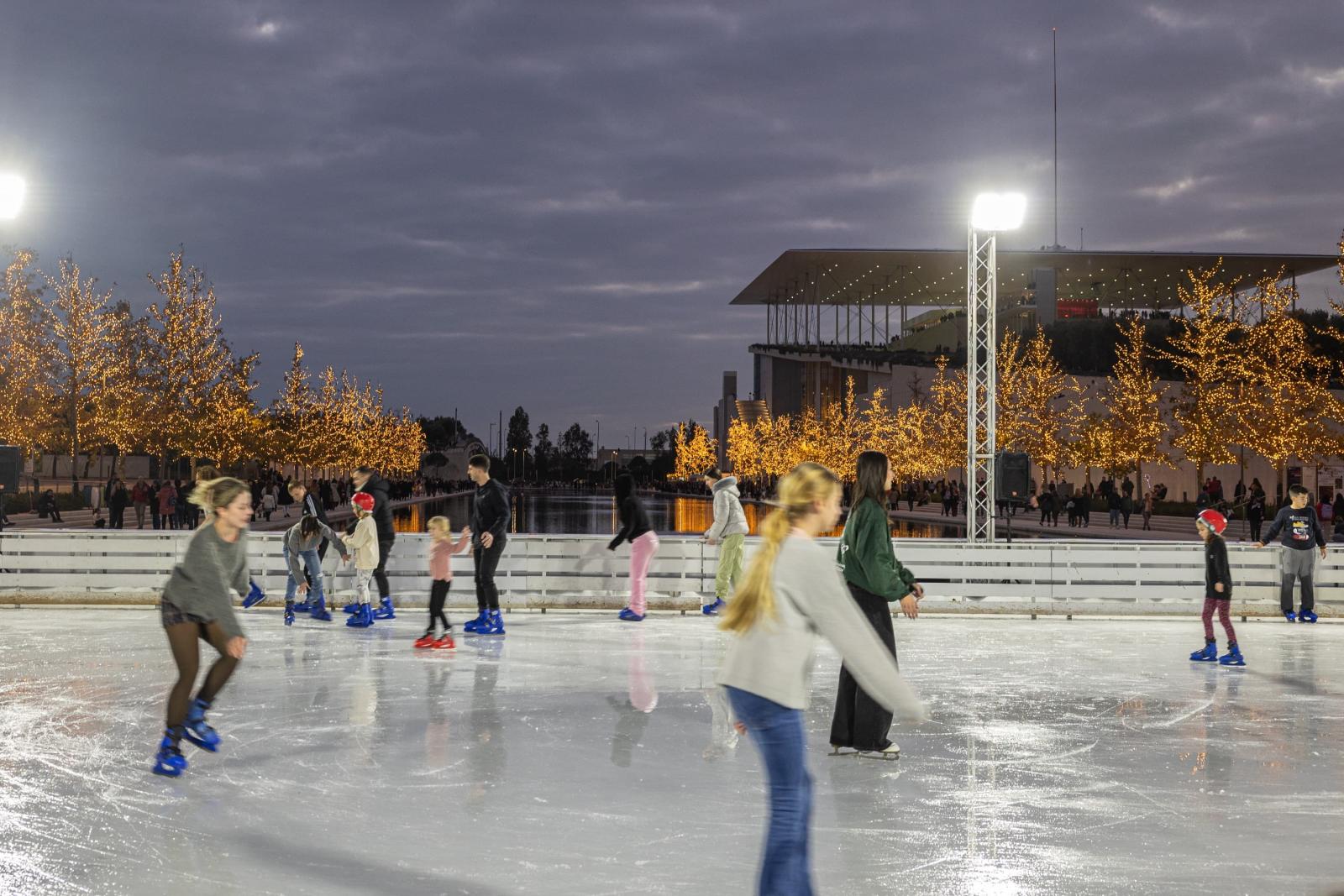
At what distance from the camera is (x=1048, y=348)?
55281 mm

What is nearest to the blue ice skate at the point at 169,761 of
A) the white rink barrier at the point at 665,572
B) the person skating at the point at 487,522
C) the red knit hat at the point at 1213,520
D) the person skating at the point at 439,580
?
the person skating at the point at 439,580

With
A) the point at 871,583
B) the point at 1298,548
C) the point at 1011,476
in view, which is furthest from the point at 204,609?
the point at 1298,548

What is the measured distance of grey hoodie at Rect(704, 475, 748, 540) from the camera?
13.2 m

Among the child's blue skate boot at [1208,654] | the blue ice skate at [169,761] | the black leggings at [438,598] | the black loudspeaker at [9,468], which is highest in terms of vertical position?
the black loudspeaker at [9,468]

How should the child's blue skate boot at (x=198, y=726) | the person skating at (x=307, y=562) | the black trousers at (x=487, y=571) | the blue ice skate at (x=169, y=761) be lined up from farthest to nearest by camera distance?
the person skating at (x=307, y=562) → the black trousers at (x=487, y=571) → the child's blue skate boot at (x=198, y=726) → the blue ice skate at (x=169, y=761)

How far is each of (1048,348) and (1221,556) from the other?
46.2m

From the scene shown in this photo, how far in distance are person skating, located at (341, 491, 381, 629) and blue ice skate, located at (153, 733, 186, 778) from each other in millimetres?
6703

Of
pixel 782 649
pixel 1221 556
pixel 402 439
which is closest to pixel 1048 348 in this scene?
pixel 1221 556

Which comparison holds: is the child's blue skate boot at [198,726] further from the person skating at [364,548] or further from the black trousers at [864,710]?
the person skating at [364,548]

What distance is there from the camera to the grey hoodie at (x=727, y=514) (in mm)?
13164

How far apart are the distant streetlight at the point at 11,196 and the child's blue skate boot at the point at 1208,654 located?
42.7ft

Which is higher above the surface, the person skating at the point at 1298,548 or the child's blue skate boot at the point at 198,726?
the person skating at the point at 1298,548

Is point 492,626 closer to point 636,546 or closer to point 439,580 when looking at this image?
point 439,580

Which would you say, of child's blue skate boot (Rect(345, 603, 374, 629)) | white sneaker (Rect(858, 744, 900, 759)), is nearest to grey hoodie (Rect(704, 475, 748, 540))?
child's blue skate boot (Rect(345, 603, 374, 629))
